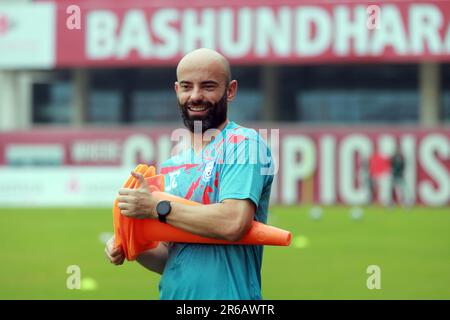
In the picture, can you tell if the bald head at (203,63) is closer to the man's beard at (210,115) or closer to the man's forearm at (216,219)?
the man's beard at (210,115)

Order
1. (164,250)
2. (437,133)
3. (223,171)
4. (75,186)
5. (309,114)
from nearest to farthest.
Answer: (223,171) → (164,250) → (75,186) → (437,133) → (309,114)

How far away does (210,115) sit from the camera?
4.31 metres

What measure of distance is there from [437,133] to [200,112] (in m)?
30.4

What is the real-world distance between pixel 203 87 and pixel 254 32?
3137cm

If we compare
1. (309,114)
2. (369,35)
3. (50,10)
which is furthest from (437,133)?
(50,10)

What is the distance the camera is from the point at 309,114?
40.9 meters

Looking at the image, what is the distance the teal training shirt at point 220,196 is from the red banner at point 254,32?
1174 inches

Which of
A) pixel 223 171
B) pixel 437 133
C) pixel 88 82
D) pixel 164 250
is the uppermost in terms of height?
pixel 88 82

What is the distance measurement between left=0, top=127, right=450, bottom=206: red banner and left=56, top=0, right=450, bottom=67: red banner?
2.91 metres

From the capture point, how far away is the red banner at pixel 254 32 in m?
33.8

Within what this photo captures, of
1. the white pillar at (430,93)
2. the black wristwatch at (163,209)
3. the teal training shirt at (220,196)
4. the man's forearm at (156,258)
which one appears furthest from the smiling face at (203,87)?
the white pillar at (430,93)

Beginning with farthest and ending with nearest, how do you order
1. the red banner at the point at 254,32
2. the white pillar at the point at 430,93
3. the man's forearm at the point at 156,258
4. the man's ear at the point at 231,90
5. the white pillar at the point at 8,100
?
1. the white pillar at the point at 8,100
2. the white pillar at the point at 430,93
3. the red banner at the point at 254,32
4. the man's forearm at the point at 156,258
5. the man's ear at the point at 231,90

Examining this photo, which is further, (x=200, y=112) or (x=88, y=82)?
(x=88, y=82)

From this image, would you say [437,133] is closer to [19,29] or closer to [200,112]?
[19,29]
